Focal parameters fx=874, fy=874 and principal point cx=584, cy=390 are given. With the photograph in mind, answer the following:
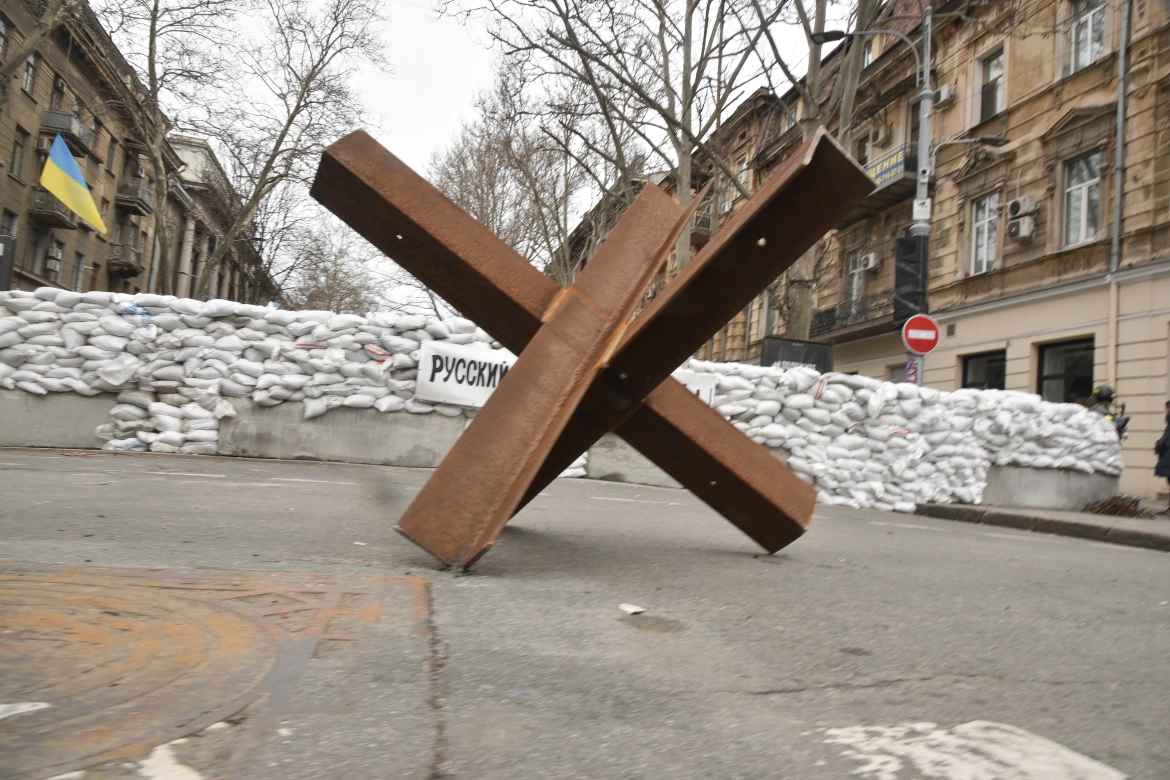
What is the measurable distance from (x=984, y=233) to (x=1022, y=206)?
1.96 metres

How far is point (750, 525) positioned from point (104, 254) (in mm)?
36259

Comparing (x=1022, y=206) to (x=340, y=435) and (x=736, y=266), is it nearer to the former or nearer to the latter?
(x=340, y=435)

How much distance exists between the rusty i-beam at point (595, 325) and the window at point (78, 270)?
33.1 metres

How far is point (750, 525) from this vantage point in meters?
3.61

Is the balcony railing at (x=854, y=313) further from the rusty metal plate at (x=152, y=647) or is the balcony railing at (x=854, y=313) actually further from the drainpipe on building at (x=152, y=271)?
the rusty metal plate at (x=152, y=647)

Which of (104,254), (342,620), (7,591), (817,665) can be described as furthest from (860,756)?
(104,254)

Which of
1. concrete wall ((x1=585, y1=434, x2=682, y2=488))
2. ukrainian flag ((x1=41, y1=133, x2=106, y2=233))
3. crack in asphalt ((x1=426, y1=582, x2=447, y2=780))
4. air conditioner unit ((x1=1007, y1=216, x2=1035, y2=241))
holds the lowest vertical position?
crack in asphalt ((x1=426, y1=582, x2=447, y2=780))

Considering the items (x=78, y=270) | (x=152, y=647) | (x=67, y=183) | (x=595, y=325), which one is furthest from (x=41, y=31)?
(x=78, y=270)

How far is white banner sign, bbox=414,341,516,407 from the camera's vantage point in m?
8.66

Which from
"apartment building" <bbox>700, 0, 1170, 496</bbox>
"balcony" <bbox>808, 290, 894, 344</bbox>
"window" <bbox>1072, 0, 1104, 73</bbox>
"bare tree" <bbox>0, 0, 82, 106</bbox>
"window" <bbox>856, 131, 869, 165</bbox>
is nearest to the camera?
"apartment building" <bbox>700, 0, 1170, 496</bbox>

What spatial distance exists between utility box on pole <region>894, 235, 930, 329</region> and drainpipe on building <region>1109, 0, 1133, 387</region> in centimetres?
505

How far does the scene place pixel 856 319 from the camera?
22.1m

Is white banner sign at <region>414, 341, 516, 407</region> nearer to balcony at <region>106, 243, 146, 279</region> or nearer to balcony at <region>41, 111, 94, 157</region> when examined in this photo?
balcony at <region>41, 111, 94, 157</region>

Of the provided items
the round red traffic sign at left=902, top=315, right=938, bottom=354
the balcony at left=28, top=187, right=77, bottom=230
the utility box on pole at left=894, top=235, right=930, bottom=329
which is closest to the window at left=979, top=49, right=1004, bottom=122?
the utility box on pole at left=894, top=235, right=930, bottom=329
